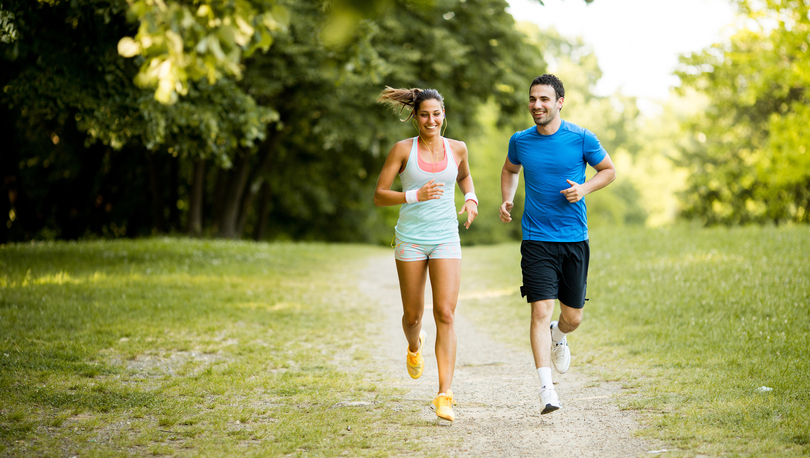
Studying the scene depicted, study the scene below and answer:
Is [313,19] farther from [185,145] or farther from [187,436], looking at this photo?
[187,436]

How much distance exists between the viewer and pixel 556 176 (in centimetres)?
516

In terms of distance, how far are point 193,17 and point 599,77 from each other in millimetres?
67550

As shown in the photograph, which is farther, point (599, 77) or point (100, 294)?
point (599, 77)

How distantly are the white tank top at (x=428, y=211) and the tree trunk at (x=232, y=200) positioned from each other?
60.3 ft

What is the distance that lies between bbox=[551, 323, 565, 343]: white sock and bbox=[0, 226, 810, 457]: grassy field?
0.71m

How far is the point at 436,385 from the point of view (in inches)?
238

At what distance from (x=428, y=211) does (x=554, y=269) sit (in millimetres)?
1080

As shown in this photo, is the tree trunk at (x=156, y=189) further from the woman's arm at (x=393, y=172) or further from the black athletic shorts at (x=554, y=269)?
the black athletic shorts at (x=554, y=269)

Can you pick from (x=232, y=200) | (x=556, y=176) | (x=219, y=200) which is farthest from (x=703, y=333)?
(x=219, y=200)

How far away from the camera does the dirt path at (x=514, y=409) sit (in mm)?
4332

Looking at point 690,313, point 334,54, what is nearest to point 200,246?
point 334,54

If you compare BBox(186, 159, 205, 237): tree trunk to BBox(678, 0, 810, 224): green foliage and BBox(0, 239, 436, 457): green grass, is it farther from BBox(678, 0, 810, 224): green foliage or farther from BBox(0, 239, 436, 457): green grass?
BBox(678, 0, 810, 224): green foliage

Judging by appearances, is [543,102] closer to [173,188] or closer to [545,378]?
[545,378]

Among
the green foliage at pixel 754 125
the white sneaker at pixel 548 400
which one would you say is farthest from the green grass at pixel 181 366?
the green foliage at pixel 754 125
